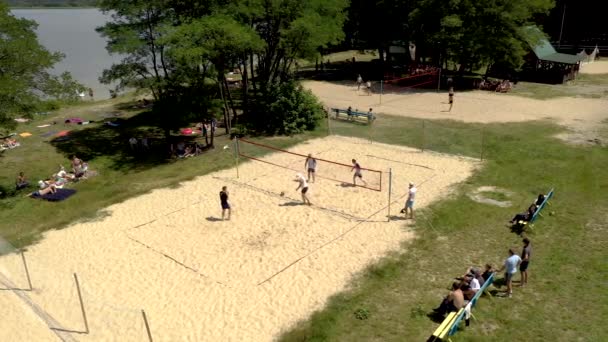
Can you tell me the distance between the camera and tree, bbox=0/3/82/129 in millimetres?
19609

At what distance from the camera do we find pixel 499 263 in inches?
533

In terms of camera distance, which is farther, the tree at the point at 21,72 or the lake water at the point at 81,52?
the lake water at the point at 81,52

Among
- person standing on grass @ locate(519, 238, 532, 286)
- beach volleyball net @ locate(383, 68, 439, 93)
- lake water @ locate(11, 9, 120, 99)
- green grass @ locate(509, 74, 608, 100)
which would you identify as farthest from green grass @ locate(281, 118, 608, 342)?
lake water @ locate(11, 9, 120, 99)

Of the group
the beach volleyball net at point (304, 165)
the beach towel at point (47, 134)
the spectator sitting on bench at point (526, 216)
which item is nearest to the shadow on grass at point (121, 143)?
the beach towel at point (47, 134)

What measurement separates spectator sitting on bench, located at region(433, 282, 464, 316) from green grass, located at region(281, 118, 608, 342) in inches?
15.0

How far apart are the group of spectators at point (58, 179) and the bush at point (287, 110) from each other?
401 inches

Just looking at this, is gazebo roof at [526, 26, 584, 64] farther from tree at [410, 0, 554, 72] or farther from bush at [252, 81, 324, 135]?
bush at [252, 81, 324, 135]

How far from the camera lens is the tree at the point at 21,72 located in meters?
19.6

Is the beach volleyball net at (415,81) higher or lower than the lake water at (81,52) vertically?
lower

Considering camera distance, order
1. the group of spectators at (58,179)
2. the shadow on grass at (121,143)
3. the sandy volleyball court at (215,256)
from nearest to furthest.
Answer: the sandy volleyball court at (215,256)
the group of spectators at (58,179)
the shadow on grass at (121,143)

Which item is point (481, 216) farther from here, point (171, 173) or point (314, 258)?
point (171, 173)

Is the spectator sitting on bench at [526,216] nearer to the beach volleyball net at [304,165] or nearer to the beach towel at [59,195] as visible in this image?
the beach volleyball net at [304,165]

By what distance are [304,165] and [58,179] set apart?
11312 mm

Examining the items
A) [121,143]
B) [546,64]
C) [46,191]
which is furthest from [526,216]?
[546,64]
